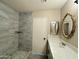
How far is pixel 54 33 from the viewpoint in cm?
389

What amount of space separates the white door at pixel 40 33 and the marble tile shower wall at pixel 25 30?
0.23 metres

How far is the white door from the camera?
409cm

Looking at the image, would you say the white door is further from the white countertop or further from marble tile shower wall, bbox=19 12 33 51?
the white countertop

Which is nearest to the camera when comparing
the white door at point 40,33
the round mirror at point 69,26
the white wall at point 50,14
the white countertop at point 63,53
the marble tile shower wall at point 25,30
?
the white countertop at point 63,53

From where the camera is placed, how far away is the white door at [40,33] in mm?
4094

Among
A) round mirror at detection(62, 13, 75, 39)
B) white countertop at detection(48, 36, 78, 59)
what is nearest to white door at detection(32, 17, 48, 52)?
round mirror at detection(62, 13, 75, 39)

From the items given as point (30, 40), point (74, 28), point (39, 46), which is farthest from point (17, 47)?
point (74, 28)

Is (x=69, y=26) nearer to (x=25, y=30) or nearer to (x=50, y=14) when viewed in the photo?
(x=50, y=14)

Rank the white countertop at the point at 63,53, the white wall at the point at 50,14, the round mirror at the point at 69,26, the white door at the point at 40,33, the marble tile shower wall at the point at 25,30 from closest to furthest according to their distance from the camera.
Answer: the white countertop at the point at 63,53
the round mirror at the point at 69,26
the white wall at the point at 50,14
the white door at the point at 40,33
the marble tile shower wall at the point at 25,30

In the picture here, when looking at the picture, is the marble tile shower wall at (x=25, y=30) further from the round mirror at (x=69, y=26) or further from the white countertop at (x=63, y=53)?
the white countertop at (x=63, y=53)

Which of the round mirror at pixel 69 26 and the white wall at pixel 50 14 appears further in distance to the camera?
the white wall at pixel 50 14

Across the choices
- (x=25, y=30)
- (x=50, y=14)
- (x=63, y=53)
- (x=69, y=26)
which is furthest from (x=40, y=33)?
(x=63, y=53)

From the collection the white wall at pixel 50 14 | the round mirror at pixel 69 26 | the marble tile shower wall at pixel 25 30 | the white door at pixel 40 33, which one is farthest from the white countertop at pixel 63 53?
the marble tile shower wall at pixel 25 30

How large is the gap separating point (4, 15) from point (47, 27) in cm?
197
